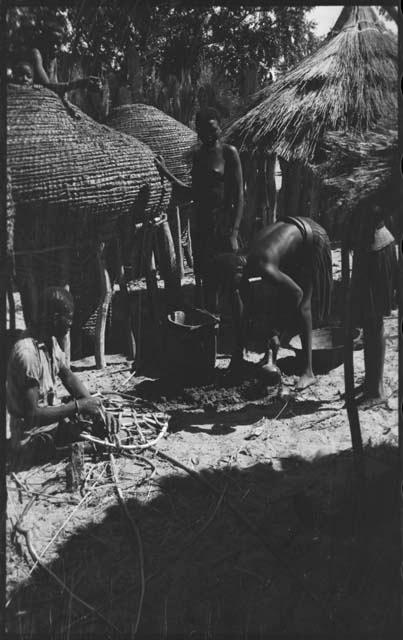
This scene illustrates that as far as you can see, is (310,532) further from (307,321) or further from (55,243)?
(55,243)

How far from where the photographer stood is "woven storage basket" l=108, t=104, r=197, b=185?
550cm

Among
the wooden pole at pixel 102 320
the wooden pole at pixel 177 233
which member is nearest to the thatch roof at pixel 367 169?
the wooden pole at pixel 102 320

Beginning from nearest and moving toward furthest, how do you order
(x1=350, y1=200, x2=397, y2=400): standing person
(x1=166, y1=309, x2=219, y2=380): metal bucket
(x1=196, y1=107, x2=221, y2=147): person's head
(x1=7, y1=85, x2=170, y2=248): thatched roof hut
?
(x1=7, y1=85, x2=170, y2=248): thatched roof hut < (x1=350, y1=200, x2=397, y2=400): standing person < (x1=196, y1=107, x2=221, y2=147): person's head < (x1=166, y1=309, x2=219, y2=380): metal bucket

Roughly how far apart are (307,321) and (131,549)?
2.14 metres

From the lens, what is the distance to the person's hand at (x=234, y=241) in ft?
18.6

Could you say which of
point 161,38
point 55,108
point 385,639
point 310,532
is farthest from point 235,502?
point 161,38

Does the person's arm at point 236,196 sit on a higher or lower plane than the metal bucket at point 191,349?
higher

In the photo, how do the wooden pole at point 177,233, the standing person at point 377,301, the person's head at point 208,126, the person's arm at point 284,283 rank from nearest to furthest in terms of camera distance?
1. the standing person at point 377,301
2. the person's head at point 208,126
3. the person's arm at point 284,283
4. the wooden pole at point 177,233

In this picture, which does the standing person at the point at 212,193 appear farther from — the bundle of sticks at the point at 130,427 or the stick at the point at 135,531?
the stick at the point at 135,531

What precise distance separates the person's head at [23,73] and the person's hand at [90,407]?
1.83 m

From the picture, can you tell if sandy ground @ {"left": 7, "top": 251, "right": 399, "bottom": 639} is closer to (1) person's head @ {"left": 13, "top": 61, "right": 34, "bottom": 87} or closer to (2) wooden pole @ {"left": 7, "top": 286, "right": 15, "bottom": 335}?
(2) wooden pole @ {"left": 7, "top": 286, "right": 15, "bottom": 335}

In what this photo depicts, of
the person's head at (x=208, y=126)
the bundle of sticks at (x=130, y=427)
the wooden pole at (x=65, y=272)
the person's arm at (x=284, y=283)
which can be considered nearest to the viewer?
the wooden pole at (x=65, y=272)

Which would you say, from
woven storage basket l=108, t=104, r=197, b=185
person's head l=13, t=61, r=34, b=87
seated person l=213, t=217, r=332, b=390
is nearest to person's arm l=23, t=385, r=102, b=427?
seated person l=213, t=217, r=332, b=390

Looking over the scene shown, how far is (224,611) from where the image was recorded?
4.12 meters
